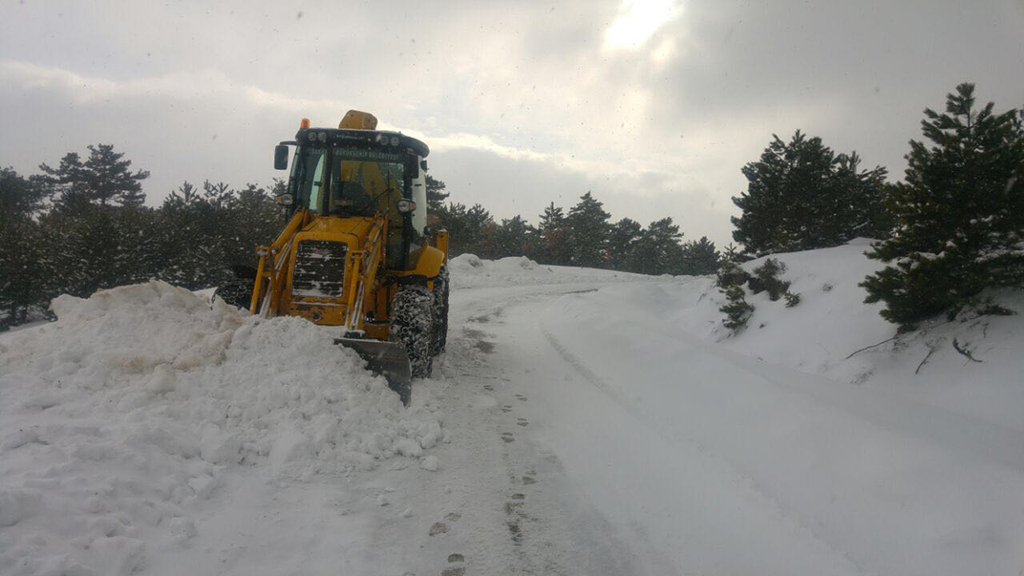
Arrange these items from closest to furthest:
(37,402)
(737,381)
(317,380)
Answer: (37,402) → (317,380) → (737,381)

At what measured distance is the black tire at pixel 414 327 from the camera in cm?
567

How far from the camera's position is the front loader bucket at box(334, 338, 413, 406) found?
4848 mm

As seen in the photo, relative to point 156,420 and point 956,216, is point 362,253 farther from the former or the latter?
point 956,216

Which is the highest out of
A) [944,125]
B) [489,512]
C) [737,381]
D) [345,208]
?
[944,125]

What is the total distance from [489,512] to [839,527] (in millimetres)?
2128

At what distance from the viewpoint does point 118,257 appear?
17.5 m

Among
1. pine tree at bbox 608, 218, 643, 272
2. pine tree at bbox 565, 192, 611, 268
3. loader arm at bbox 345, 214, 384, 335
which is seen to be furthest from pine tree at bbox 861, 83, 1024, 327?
pine tree at bbox 608, 218, 643, 272

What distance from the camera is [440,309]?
7.16m

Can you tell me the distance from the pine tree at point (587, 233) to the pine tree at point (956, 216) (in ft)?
125

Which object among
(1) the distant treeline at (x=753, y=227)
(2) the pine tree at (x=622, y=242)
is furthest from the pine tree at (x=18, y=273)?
(2) the pine tree at (x=622, y=242)

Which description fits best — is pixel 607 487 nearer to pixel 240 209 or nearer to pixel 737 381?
pixel 737 381

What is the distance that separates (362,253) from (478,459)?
8.51 ft

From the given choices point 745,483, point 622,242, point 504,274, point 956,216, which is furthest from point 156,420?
point 622,242

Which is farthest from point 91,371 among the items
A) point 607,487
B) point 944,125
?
point 944,125
